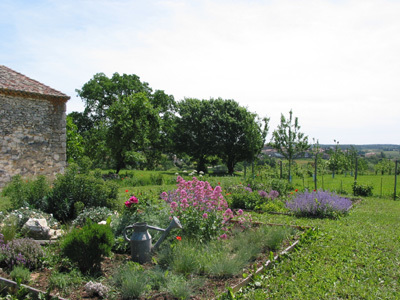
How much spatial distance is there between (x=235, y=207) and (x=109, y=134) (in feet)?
39.7

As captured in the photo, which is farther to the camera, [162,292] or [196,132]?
[196,132]

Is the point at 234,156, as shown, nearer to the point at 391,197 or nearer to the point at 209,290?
the point at 391,197

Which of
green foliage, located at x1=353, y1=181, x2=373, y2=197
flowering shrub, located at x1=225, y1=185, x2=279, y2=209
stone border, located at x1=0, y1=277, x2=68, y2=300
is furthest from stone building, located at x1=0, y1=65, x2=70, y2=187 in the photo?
green foliage, located at x1=353, y1=181, x2=373, y2=197

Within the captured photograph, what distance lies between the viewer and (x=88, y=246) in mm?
4031

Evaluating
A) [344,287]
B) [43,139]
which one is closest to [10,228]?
[344,287]

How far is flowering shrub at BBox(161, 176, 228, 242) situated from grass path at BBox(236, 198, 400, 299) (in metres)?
1.19

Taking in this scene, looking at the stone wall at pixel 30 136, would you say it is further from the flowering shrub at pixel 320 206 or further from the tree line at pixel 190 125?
the tree line at pixel 190 125

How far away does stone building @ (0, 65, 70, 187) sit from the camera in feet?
39.2

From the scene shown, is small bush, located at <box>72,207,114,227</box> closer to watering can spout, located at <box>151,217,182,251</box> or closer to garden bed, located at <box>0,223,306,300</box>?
garden bed, located at <box>0,223,306,300</box>

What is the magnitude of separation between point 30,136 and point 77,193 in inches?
262

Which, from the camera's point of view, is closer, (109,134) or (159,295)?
(159,295)

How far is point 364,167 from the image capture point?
27156 millimetres

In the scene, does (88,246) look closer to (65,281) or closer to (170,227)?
(65,281)

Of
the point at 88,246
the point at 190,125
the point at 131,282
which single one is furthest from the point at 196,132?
the point at 131,282
